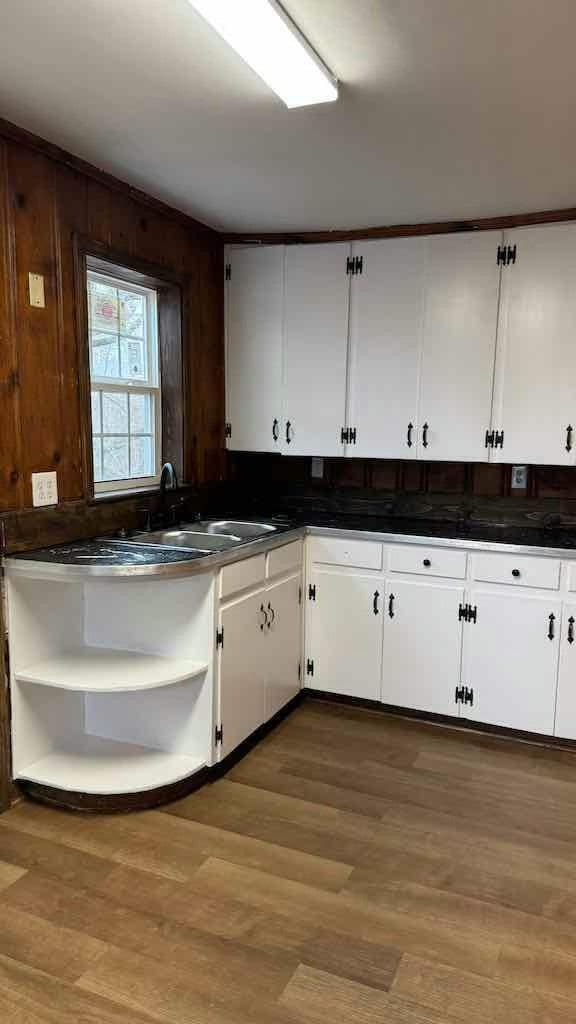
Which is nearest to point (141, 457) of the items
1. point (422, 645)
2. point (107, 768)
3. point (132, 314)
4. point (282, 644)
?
point (132, 314)

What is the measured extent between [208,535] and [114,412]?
0.72 metres

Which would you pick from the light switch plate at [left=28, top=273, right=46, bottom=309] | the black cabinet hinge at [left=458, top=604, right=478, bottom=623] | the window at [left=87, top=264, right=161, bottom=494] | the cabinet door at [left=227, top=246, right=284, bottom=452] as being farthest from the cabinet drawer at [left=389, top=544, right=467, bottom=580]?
the light switch plate at [left=28, top=273, right=46, bottom=309]

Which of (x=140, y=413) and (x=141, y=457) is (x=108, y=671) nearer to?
(x=141, y=457)

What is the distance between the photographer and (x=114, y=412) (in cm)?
318

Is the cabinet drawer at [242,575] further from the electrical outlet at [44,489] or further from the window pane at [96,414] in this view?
the window pane at [96,414]

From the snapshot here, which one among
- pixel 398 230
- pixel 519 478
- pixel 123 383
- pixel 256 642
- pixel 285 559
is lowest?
pixel 256 642

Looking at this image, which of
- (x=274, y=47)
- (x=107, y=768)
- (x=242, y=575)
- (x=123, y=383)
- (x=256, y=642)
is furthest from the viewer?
(x=123, y=383)

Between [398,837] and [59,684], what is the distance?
130cm

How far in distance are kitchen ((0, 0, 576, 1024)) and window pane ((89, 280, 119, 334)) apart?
34mm

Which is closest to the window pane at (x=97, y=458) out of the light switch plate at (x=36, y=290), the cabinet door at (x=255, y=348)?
the light switch plate at (x=36, y=290)

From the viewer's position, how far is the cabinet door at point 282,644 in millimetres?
3133

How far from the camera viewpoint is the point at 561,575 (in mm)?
2988

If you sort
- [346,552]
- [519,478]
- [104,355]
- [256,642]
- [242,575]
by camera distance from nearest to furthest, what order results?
[242,575], [256,642], [104,355], [346,552], [519,478]

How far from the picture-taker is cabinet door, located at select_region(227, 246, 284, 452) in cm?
363
